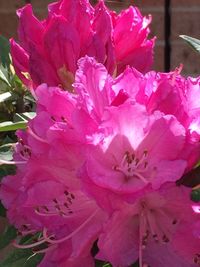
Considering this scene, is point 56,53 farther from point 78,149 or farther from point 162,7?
point 162,7

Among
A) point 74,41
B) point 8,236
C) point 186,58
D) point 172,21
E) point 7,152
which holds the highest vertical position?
point 74,41

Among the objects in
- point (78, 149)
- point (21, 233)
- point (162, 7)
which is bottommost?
point (162, 7)

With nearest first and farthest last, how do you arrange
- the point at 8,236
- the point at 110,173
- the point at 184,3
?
the point at 110,173, the point at 8,236, the point at 184,3

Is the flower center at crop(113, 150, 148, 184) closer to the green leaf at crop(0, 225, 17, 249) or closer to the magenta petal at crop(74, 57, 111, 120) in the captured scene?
the magenta petal at crop(74, 57, 111, 120)

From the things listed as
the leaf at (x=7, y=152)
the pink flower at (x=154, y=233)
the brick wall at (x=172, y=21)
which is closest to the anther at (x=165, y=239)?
the pink flower at (x=154, y=233)

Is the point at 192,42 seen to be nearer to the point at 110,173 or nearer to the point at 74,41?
the point at 74,41

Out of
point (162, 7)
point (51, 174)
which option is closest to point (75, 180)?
point (51, 174)

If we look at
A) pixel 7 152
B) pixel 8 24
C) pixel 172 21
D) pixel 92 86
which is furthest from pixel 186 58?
pixel 92 86
